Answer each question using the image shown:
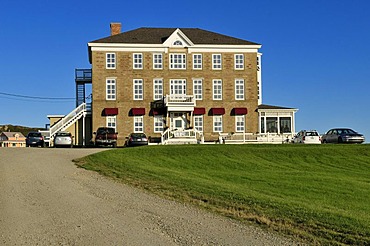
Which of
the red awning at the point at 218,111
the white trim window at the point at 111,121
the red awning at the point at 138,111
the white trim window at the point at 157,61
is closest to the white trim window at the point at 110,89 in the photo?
the white trim window at the point at 111,121

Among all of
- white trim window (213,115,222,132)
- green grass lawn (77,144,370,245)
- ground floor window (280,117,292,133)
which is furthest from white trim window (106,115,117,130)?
green grass lawn (77,144,370,245)

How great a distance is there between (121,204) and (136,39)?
1564 inches

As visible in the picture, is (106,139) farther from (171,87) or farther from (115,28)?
(115,28)

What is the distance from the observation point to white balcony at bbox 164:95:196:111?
48.6 metres

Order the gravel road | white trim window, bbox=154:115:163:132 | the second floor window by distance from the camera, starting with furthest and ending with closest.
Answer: the second floor window → white trim window, bbox=154:115:163:132 → the gravel road

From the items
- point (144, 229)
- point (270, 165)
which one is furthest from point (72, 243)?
point (270, 165)

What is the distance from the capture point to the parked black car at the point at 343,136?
42.0m

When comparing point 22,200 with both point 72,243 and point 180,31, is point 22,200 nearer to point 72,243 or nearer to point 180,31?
point 72,243

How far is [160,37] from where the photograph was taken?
51844 millimetres

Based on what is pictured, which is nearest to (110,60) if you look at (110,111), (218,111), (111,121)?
(110,111)

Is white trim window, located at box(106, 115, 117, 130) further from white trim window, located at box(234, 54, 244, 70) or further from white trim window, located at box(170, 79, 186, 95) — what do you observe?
white trim window, located at box(234, 54, 244, 70)

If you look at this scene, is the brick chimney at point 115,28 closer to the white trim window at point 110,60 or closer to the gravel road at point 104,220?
the white trim window at point 110,60

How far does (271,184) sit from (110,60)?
115ft

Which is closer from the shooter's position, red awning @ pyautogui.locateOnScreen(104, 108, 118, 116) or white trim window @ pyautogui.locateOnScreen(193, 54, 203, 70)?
red awning @ pyautogui.locateOnScreen(104, 108, 118, 116)
